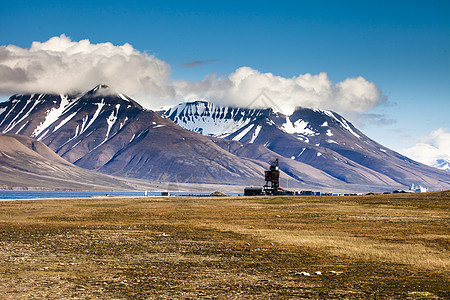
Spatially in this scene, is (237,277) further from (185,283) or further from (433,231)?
(433,231)

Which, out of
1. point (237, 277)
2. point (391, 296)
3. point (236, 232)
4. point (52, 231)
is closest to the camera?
point (391, 296)

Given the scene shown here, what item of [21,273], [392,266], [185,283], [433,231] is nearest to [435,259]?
[392,266]

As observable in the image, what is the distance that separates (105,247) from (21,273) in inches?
457

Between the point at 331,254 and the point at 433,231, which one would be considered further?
the point at 433,231

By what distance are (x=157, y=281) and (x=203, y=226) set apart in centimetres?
3396

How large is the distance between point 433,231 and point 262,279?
3200 cm

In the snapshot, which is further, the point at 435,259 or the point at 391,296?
the point at 435,259

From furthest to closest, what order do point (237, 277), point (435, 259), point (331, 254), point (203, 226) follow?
point (203, 226) < point (331, 254) < point (435, 259) < point (237, 277)

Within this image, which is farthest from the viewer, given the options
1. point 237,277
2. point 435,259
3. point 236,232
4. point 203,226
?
point 203,226

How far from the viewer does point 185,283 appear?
2494 centimetres

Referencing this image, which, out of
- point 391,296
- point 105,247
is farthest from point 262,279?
point 105,247

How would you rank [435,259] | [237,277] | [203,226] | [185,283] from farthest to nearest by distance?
[203,226] < [435,259] < [237,277] < [185,283]

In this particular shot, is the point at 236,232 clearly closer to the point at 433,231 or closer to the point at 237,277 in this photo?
the point at 433,231

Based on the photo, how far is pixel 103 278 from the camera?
1007 inches
